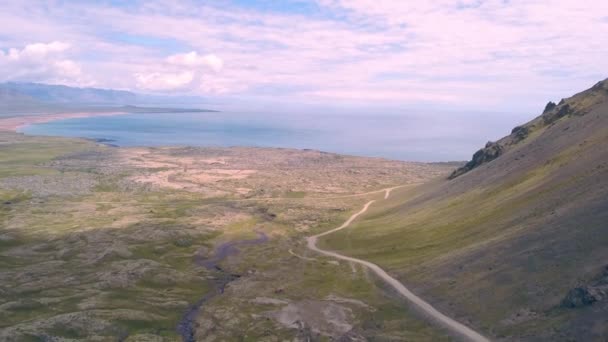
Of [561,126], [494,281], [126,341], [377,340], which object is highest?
[561,126]

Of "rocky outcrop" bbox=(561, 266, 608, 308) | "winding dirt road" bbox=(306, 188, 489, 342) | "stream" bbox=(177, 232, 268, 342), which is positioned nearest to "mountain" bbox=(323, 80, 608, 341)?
"rocky outcrop" bbox=(561, 266, 608, 308)

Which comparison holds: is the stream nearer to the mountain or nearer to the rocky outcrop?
the mountain

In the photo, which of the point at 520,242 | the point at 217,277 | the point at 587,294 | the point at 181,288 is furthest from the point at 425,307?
the point at 217,277

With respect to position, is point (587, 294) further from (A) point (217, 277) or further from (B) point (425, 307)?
(A) point (217, 277)

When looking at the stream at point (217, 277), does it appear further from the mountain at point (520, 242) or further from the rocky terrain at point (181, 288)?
the mountain at point (520, 242)

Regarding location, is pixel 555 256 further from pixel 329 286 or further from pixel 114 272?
pixel 114 272

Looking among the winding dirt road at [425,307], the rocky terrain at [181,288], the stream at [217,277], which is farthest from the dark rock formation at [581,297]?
the stream at [217,277]

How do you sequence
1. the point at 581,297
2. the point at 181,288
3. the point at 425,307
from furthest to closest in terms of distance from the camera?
the point at 181,288 < the point at 425,307 < the point at 581,297

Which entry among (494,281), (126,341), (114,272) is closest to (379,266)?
(494,281)
